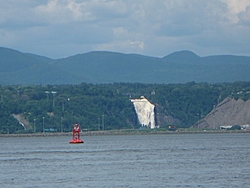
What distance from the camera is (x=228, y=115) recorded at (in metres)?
190

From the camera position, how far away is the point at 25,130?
570 ft

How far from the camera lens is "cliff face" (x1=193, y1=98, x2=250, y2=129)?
188m

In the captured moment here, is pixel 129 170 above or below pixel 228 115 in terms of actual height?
below

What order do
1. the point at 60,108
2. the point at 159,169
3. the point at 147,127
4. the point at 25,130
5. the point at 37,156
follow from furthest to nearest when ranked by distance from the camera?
the point at 147,127 < the point at 60,108 < the point at 25,130 < the point at 37,156 < the point at 159,169

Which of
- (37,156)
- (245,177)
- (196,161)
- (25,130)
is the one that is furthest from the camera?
(25,130)

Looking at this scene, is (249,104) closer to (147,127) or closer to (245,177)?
(147,127)

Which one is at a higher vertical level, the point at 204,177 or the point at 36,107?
the point at 36,107

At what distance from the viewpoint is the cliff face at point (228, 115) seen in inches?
7397

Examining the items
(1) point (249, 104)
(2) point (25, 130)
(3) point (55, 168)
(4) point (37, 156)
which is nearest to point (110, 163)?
(3) point (55, 168)

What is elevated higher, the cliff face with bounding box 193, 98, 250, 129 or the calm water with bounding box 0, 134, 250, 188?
the cliff face with bounding box 193, 98, 250, 129

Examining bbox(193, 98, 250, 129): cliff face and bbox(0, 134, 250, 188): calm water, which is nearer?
bbox(0, 134, 250, 188): calm water

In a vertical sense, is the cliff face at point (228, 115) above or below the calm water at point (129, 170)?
above

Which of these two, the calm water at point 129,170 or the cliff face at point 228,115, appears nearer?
the calm water at point 129,170

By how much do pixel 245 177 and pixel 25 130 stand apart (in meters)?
122
